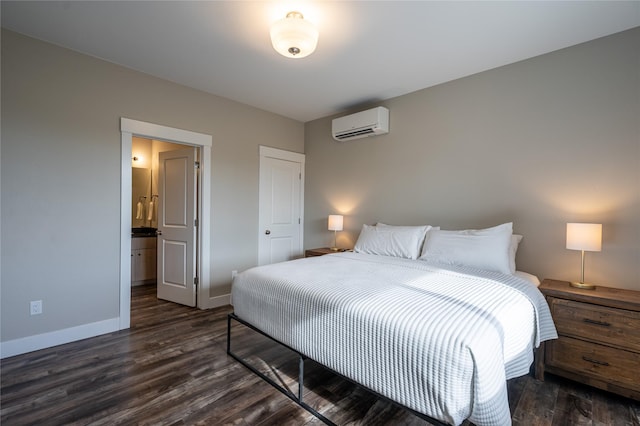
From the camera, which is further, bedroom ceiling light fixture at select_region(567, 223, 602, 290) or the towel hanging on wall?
the towel hanging on wall

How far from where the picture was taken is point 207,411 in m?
1.78

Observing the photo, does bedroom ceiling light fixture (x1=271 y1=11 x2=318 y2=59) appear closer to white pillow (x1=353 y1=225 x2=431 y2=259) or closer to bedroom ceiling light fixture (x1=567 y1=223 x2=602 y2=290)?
white pillow (x1=353 y1=225 x2=431 y2=259)

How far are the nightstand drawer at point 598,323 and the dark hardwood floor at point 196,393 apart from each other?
40 cm

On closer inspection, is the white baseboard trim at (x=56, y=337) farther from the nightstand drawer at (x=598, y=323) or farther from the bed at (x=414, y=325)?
the nightstand drawer at (x=598, y=323)

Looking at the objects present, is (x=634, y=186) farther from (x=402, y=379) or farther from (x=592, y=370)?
(x=402, y=379)

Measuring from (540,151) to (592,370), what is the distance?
5.78 feet

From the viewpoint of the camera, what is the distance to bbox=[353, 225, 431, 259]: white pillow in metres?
3.01

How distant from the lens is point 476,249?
99.4 inches

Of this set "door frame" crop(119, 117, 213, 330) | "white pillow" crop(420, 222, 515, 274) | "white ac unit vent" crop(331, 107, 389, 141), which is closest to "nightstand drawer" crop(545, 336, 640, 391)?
"white pillow" crop(420, 222, 515, 274)

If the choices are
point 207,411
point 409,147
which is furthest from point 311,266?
point 409,147

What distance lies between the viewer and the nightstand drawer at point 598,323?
74.2 inches

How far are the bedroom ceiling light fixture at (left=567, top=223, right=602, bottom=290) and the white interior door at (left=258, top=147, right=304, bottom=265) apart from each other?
10.9ft

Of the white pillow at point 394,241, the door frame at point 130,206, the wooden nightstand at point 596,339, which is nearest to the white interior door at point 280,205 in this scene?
the door frame at point 130,206

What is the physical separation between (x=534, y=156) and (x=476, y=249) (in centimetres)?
105
